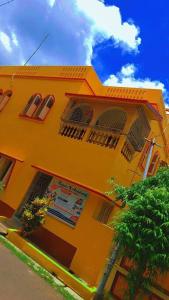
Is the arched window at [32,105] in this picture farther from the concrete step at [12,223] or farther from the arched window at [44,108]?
the concrete step at [12,223]

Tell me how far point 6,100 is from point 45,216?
324 inches

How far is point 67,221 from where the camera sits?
38.8 ft

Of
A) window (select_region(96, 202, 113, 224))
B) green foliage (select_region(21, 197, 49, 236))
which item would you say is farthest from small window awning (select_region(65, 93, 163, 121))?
green foliage (select_region(21, 197, 49, 236))

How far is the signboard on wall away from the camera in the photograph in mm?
11812

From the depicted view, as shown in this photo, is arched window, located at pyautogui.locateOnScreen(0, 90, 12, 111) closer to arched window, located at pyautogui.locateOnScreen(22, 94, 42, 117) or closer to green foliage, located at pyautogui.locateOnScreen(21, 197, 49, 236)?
arched window, located at pyautogui.locateOnScreen(22, 94, 42, 117)

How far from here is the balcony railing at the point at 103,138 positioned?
12031 mm

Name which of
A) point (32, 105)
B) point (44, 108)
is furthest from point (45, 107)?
point (32, 105)

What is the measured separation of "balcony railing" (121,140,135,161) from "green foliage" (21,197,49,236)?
3578 mm

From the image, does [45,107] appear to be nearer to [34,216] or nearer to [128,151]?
[128,151]

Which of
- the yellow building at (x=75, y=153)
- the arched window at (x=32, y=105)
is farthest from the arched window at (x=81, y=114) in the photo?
the arched window at (x=32, y=105)

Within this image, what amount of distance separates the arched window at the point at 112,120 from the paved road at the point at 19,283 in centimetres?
593

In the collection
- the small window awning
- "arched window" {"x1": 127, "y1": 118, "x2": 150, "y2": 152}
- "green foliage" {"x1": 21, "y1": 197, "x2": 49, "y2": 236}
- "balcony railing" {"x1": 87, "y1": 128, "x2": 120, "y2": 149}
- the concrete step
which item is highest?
the small window awning

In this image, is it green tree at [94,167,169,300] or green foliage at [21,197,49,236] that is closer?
green tree at [94,167,169,300]

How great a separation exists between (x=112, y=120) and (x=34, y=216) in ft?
16.1
